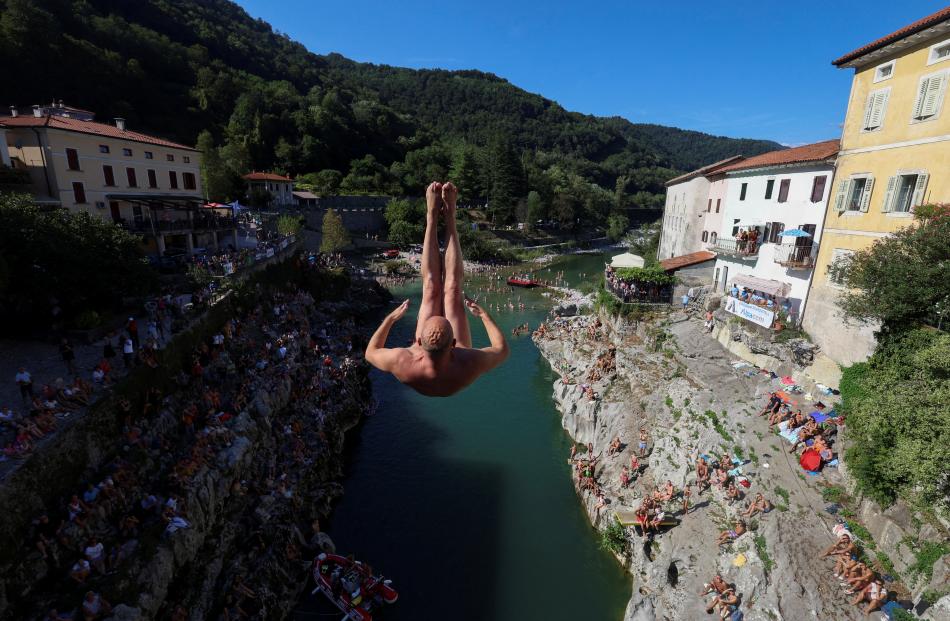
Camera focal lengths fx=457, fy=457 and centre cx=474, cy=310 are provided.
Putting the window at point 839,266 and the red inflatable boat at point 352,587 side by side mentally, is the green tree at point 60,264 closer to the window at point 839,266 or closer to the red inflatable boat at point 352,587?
the red inflatable boat at point 352,587

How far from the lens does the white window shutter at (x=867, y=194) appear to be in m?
12.3

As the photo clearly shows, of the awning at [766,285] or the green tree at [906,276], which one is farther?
the awning at [766,285]

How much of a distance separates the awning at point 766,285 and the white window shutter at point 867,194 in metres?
3.69

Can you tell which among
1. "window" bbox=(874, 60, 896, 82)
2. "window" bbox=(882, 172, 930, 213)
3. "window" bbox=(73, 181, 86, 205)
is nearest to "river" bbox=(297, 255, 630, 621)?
"window" bbox=(882, 172, 930, 213)

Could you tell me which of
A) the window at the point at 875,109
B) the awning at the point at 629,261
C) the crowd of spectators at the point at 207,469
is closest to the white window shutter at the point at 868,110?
the window at the point at 875,109

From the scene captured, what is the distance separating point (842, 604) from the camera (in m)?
8.18

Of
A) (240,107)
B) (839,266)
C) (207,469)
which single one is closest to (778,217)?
(839,266)

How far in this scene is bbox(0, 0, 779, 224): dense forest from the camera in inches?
1881

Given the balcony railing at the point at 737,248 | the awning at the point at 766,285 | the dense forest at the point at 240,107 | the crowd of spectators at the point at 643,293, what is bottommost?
the crowd of spectators at the point at 643,293

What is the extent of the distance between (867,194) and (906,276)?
4.08 metres

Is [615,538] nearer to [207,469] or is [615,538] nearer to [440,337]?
[207,469]

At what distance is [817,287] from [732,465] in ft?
22.3

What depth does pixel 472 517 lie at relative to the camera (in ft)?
44.8

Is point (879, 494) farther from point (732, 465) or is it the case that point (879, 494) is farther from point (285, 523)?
point (285, 523)
